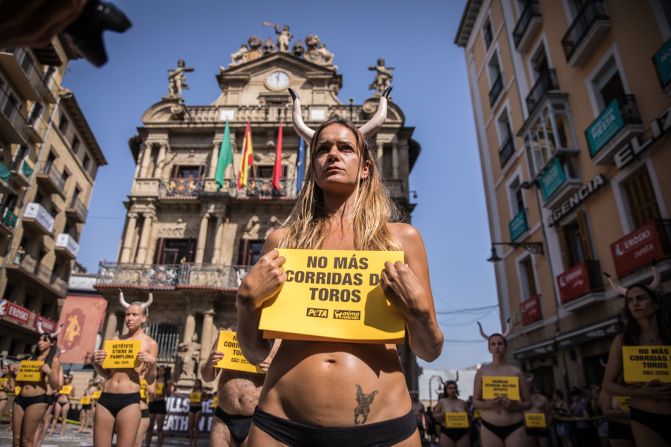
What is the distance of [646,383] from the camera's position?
359 cm

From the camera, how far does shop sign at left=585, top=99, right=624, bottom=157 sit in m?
11.0

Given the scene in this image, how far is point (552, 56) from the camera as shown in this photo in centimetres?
1564

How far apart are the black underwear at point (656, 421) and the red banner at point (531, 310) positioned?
12482mm

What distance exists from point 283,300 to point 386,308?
15.7 inches

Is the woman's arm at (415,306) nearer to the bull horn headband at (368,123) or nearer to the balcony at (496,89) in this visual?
the bull horn headband at (368,123)

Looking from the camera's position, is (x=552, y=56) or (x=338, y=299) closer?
(x=338, y=299)

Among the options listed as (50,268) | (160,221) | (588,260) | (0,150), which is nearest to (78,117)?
(0,150)

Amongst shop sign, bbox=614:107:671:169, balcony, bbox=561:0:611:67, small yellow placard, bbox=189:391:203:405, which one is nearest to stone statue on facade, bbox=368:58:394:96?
balcony, bbox=561:0:611:67

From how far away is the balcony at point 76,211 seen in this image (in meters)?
30.3

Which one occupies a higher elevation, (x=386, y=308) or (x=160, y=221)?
(x=160, y=221)

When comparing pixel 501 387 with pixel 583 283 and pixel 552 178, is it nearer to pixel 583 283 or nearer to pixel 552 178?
pixel 583 283

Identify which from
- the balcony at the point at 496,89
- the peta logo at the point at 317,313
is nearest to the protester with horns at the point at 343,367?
the peta logo at the point at 317,313

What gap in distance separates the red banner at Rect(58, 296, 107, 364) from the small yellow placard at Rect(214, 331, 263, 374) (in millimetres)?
33123

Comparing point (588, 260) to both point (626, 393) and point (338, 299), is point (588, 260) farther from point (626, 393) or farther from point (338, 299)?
point (338, 299)
